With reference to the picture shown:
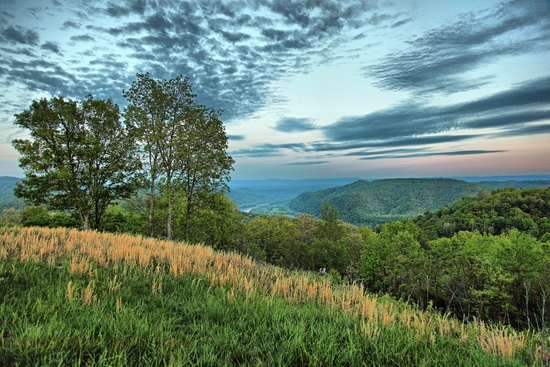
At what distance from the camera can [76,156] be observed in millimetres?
27422

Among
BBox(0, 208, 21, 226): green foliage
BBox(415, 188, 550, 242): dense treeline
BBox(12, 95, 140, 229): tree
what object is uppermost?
BBox(12, 95, 140, 229): tree

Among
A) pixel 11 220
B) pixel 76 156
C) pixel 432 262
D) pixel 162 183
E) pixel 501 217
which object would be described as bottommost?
pixel 501 217

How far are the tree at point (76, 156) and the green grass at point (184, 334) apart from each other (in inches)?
1038

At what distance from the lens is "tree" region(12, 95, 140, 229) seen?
2569 cm

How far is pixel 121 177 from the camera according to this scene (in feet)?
96.6

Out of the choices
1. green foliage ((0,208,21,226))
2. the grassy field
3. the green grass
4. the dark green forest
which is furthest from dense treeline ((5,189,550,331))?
the green grass

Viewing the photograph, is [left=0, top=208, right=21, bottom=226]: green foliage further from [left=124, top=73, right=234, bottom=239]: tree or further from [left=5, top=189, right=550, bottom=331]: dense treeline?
[left=124, top=73, right=234, bottom=239]: tree

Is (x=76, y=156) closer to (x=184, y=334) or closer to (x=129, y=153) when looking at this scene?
(x=129, y=153)

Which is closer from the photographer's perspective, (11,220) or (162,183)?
(162,183)

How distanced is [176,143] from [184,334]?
24.3 m

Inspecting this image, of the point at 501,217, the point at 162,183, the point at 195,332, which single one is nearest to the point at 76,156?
the point at 162,183

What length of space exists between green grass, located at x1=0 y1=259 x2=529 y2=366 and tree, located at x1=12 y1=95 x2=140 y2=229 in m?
26.4

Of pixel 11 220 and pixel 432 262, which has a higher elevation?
pixel 11 220

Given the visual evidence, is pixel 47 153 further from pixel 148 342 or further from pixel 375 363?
pixel 375 363
